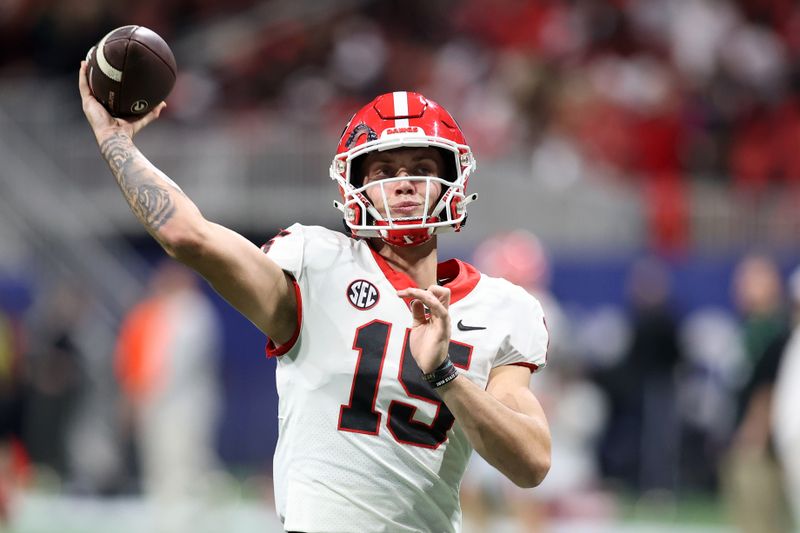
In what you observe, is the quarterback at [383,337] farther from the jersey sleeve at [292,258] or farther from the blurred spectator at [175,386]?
the blurred spectator at [175,386]

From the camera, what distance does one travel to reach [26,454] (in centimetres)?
1168

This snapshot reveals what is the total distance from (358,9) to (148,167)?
40.3 feet

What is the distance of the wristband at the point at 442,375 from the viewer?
319cm

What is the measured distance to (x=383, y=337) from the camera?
138 inches

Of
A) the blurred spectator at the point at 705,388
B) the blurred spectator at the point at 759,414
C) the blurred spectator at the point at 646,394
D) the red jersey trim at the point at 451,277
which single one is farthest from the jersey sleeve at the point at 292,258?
the blurred spectator at the point at 705,388

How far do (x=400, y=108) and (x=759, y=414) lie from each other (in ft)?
16.9

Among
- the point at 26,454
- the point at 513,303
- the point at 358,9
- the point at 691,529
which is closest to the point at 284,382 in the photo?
the point at 513,303

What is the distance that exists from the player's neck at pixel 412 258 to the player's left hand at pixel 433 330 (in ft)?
1.60

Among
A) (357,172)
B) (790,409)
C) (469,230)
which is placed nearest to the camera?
(357,172)

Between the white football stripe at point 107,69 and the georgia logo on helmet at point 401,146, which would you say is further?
the georgia logo on helmet at point 401,146

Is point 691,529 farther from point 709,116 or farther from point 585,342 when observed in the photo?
point 709,116

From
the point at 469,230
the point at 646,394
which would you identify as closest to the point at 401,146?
the point at 646,394

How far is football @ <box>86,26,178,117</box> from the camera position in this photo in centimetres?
339

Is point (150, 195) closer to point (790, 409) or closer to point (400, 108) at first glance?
point (400, 108)
